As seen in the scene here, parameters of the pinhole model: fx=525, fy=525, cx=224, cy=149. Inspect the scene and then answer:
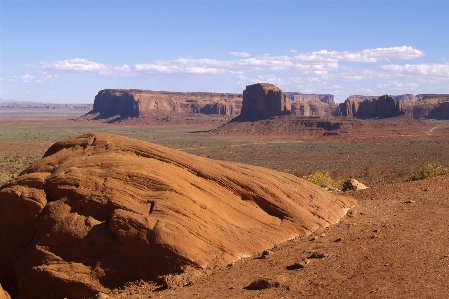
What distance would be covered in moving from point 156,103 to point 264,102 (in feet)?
205

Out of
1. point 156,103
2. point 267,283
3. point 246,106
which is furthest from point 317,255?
point 156,103

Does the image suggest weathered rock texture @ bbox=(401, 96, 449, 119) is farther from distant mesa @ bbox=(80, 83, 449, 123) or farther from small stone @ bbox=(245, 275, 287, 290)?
small stone @ bbox=(245, 275, 287, 290)

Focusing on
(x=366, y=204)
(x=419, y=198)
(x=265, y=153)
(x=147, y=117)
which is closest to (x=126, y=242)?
(x=366, y=204)

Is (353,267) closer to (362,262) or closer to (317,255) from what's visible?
(362,262)

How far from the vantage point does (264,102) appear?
117688 millimetres

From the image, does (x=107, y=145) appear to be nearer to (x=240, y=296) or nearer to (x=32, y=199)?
(x=32, y=199)

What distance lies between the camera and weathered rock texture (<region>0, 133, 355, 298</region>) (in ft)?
35.7

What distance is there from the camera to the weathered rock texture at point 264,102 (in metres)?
116

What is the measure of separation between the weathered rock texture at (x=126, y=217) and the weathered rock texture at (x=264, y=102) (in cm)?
10286

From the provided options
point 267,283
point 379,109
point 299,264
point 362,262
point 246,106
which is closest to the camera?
point 267,283

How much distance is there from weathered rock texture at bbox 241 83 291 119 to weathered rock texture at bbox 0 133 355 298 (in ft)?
337

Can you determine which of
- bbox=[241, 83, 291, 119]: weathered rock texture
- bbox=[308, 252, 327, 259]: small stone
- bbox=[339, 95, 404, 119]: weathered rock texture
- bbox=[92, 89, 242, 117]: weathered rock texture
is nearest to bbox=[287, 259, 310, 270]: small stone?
bbox=[308, 252, 327, 259]: small stone

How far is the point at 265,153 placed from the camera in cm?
6438

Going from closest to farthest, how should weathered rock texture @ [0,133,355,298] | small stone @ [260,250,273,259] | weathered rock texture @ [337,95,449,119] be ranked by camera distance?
weathered rock texture @ [0,133,355,298] → small stone @ [260,250,273,259] → weathered rock texture @ [337,95,449,119]
